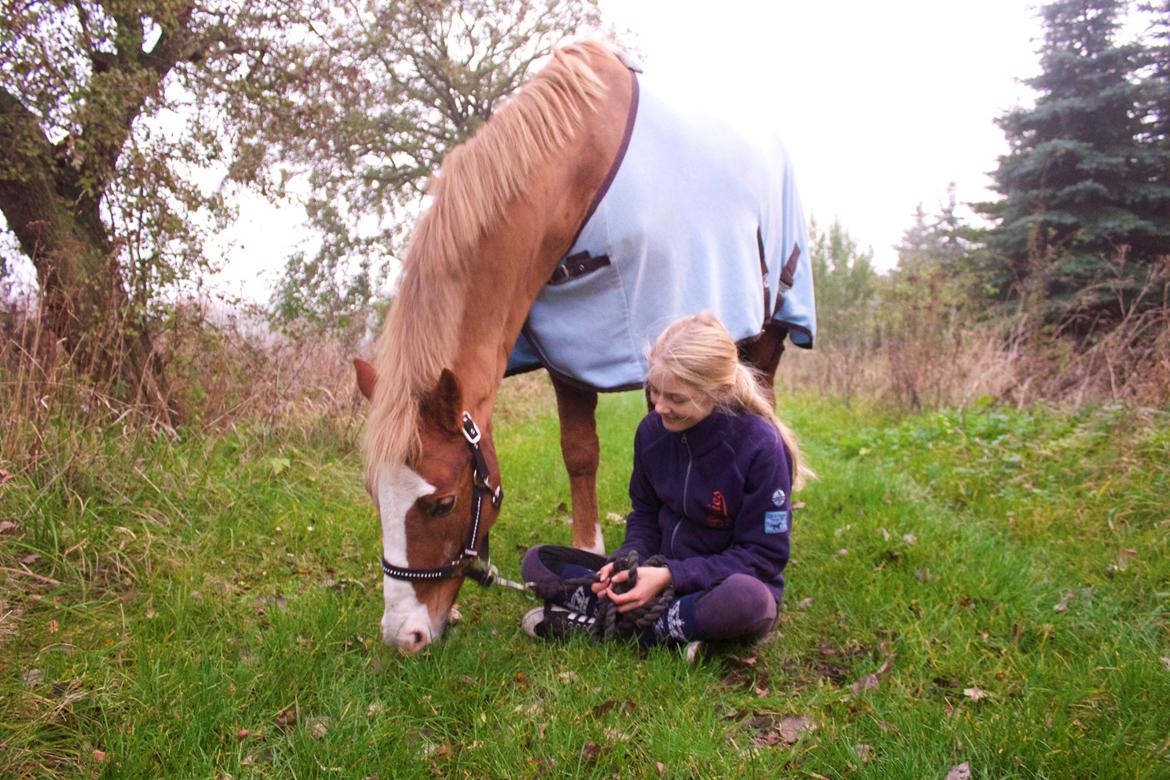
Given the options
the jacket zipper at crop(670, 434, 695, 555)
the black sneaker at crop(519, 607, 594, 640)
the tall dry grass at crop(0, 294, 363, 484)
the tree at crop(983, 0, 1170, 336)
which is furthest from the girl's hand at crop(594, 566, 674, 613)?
the tree at crop(983, 0, 1170, 336)

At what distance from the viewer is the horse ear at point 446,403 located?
2.22m

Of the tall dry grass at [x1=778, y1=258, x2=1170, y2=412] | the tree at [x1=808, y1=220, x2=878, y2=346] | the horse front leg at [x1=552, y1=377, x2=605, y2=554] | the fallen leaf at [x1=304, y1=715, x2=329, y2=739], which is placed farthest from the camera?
the tree at [x1=808, y1=220, x2=878, y2=346]

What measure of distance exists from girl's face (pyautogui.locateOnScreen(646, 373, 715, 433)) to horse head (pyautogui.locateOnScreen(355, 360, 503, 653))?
24.3 inches

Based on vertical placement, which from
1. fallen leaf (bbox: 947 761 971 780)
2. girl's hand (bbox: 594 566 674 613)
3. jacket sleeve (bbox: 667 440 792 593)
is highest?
jacket sleeve (bbox: 667 440 792 593)

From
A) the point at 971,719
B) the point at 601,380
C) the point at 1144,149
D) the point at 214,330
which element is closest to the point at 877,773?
the point at 971,719

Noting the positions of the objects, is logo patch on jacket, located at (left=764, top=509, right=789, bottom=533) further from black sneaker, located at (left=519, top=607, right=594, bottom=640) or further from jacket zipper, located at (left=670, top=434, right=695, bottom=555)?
black sneaker, located at (left=519, top=607, right=594, bottom=640)

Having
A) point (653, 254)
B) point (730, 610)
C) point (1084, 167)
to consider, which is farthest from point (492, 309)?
point (1084, 167)

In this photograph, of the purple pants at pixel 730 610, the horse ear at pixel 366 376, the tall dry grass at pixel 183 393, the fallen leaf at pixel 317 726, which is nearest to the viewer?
the fallen leaf at pixel 317 726

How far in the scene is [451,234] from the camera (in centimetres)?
248

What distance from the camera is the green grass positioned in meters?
1.66

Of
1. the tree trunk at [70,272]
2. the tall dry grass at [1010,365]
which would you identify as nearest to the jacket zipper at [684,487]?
the tree trunk at [70,272]

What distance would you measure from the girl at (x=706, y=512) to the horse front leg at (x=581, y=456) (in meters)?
0.64

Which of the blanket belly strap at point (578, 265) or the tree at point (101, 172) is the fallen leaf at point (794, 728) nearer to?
the blanket belly strap at point (578, 265)

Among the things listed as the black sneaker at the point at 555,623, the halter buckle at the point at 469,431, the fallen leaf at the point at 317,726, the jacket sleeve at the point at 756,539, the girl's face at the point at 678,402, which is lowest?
the black sneaker at the point at 555,623
